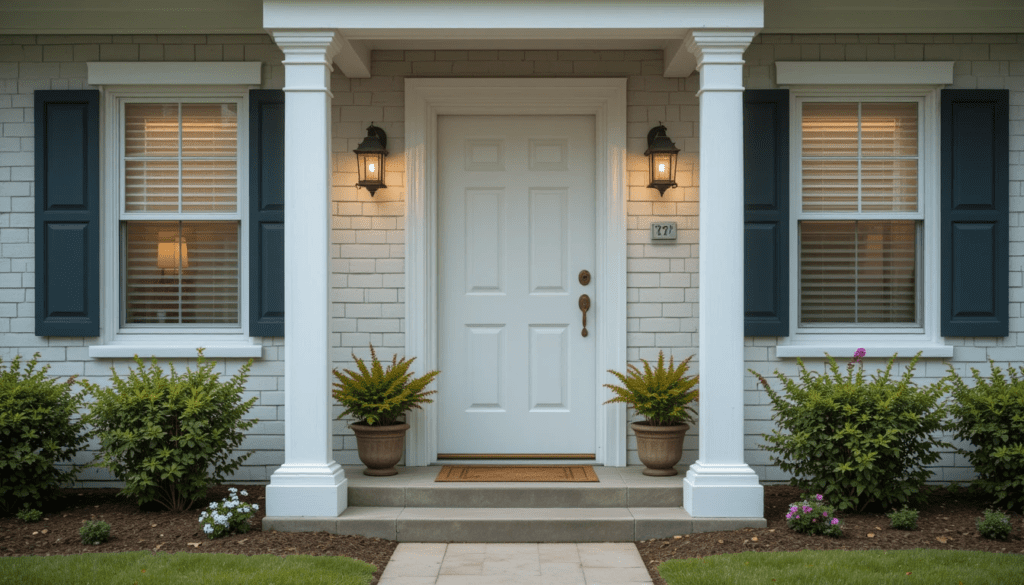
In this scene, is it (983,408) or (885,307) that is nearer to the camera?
(983,408)

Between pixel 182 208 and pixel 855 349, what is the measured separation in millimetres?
4707

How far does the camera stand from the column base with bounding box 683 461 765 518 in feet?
16.2

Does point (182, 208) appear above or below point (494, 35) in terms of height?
below

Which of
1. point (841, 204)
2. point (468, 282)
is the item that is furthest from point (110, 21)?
point (841, 204)

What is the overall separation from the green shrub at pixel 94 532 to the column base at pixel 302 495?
84 centimetres

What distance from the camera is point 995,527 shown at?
4.63 metres

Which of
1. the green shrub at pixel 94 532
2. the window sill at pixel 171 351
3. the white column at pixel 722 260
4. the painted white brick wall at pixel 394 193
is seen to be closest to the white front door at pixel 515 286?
the painted white brick wall at pixel 394 193

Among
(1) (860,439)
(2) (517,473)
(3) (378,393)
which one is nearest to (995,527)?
(1) (860,439)

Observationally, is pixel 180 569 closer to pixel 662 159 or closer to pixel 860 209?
pixel 662 159

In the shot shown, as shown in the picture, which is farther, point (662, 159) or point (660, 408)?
point (662, 159)

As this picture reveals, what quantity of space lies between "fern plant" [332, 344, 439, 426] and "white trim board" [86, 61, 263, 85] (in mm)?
2141

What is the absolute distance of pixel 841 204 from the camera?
6016mm

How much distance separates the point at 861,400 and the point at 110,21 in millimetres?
5392

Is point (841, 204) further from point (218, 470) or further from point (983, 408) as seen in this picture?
point (218, 470)
